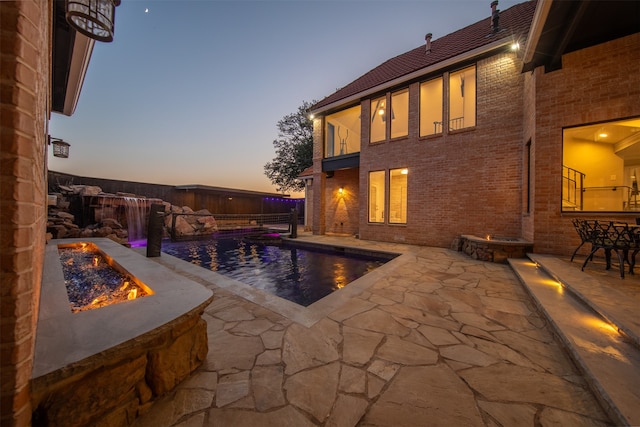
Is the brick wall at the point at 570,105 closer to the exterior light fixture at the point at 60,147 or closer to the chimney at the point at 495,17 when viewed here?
the chimney at the point at 495,17

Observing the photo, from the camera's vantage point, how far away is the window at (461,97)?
7703mm

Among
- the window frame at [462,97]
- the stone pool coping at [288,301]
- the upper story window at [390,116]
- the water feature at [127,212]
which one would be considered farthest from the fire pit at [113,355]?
Result: the water feature at [127,212]

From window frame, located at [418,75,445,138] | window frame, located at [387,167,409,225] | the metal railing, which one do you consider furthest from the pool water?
the metal railing

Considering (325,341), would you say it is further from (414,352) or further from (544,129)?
(544,129)

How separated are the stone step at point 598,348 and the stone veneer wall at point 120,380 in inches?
105

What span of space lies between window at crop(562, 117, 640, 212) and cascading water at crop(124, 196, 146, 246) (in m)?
16.3

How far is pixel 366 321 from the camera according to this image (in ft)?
8.42

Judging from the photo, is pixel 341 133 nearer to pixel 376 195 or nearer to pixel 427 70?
pixel 376 195

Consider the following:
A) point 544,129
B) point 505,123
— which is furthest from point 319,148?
point 544,129

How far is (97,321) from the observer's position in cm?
148

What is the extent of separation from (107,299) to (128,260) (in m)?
1.24

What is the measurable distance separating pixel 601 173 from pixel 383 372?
974 centimetres

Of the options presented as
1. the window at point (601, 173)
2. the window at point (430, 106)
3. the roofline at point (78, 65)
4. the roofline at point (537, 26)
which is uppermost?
the window at point (430, 106)

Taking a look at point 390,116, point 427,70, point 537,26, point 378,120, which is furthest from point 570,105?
point 378,120
